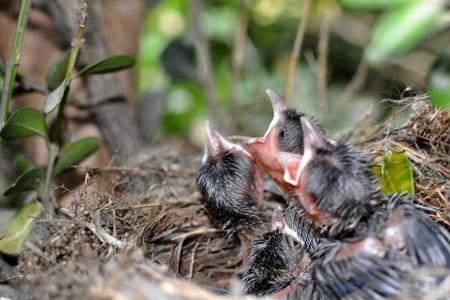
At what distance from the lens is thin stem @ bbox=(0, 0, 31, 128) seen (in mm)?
1114

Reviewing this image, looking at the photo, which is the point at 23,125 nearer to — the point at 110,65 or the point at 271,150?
the point at 110,65

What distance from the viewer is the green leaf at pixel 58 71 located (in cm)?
127

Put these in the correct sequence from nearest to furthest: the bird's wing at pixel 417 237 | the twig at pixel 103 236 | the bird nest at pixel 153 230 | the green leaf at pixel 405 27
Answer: the bird nest at pixel 153 230 < the bird's wing at pixel 417 237 < the twig at pixel 103 236 < the green leaf at pixel 405 27

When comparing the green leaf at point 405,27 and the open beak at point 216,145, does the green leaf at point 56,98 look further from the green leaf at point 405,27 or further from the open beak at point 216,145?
the green leaf at point 405,27

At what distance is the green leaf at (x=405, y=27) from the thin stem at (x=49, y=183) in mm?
762

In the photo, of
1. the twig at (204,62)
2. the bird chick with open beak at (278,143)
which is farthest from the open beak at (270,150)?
the twig at (204,62)

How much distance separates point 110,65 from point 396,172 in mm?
558

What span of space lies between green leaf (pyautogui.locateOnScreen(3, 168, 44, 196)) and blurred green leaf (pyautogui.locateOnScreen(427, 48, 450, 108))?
2.41 ft

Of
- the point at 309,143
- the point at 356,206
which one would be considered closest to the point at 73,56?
the point at 309,143

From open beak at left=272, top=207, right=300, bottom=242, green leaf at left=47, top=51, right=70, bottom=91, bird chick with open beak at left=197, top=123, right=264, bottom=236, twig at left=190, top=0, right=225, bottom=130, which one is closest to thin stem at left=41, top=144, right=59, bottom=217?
green leaf at left=47, top=51, right=70, bottom=91

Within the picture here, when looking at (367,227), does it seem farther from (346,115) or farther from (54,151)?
(346,115)

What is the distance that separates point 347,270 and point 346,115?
1505 millimetres

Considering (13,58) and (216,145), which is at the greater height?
(13,58)

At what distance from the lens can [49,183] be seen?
131 centimetres
